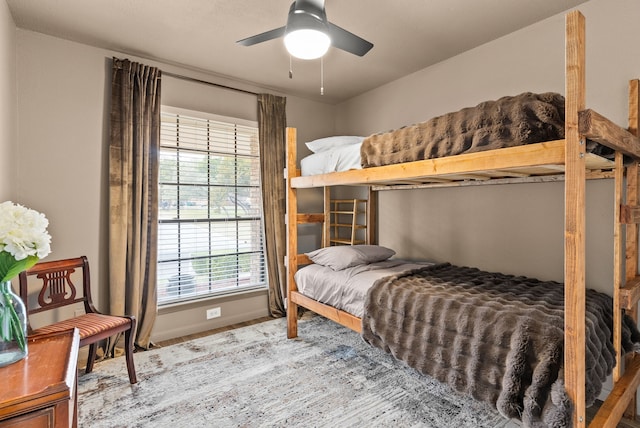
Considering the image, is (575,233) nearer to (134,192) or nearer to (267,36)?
(267,36)

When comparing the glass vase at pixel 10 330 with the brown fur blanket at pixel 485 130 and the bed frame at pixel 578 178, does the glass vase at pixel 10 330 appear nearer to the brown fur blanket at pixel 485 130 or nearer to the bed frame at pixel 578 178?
the bed frame at pixel 578 178

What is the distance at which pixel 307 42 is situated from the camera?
6.05 ft

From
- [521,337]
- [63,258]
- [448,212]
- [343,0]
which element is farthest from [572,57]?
[63,258]

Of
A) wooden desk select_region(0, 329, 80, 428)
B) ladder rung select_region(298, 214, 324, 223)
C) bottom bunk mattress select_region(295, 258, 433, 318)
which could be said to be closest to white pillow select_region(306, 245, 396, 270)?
bottom bunk mattress select_region(295, 258, 433, 318)

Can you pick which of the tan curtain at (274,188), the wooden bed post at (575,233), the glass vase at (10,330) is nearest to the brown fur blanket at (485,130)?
the wooden bed post at (575,233)

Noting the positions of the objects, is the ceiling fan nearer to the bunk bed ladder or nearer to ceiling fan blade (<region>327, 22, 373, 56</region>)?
ceiling fan blade (<region>327, 22, 373, 56</region>)

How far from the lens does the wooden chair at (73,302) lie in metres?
2.21

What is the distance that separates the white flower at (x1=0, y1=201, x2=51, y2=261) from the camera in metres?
1.14

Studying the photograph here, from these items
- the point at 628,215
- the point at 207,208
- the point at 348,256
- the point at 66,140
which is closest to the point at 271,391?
the point at 348,256


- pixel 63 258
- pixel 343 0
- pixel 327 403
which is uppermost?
pixel 343 0

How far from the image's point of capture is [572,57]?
127 cm

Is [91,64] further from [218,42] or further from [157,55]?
[218,42]

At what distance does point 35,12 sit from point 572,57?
3.24 m

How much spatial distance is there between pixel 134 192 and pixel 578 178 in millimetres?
3088
